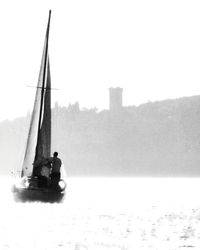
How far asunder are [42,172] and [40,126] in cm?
431

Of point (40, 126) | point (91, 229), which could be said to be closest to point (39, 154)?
point (40, 126)

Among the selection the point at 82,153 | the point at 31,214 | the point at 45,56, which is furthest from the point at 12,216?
the point at 82,153

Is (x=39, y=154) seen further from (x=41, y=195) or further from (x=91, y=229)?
(x=91, y=229)

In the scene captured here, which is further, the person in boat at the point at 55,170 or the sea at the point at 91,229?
the person in boat at the point at 55,170

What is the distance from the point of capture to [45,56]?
46469 mm

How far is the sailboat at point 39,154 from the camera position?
3956 centimetres

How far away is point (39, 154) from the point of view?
43125mm

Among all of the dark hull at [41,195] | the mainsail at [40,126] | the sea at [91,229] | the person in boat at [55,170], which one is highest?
the mainsail at [40,126]

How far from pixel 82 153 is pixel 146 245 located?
177 m

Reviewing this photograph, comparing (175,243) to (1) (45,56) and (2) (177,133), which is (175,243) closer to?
(1) (45,56)

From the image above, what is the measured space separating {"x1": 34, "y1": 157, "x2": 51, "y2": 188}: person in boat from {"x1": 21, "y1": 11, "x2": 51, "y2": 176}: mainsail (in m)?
1.05

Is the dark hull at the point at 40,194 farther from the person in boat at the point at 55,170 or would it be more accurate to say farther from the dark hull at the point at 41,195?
the person in boat at the point at 55,170

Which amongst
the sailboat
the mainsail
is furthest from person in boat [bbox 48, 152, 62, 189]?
the mainsail

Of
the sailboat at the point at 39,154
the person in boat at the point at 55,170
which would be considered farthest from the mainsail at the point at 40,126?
the person in boat at the point at 55,170
